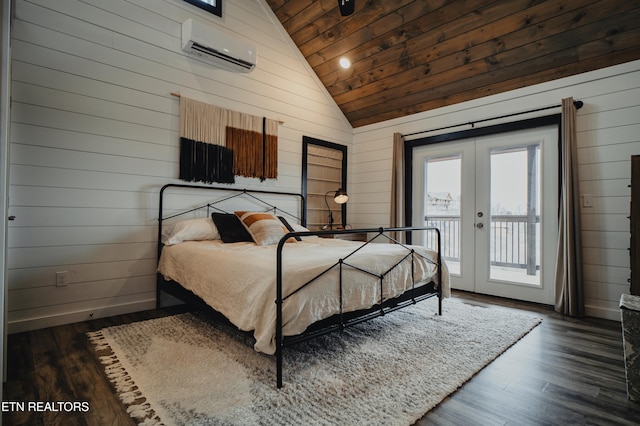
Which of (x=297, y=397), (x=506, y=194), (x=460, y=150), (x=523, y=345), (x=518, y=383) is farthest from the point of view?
(x=460, y=150)

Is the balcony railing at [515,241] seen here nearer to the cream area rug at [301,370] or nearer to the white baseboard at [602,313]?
the white baseboard at [602,313]

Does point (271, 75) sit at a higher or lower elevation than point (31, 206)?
higher

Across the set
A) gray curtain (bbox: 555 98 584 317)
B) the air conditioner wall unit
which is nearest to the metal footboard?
gray curtain (bbox: 555 98 584 317)

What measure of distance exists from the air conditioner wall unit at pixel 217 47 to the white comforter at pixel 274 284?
212cm

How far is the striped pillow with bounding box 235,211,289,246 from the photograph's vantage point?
300 cm

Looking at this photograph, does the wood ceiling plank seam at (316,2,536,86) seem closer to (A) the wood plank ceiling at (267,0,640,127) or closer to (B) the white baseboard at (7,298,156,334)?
(A) the wood plank ceiling at (267,0,640,127)

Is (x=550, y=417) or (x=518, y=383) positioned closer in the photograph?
(x=550, y=417)

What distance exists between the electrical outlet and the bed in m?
0.70

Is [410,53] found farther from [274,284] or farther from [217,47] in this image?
[274,284]

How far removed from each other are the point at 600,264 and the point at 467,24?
2628 mm

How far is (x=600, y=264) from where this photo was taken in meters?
3.12

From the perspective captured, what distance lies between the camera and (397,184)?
179 inches

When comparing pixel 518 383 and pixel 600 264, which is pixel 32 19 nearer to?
pixel 518 383

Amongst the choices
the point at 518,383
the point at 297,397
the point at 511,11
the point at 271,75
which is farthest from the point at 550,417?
the point at 271,75
